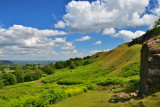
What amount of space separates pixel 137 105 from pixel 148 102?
101 centimetres

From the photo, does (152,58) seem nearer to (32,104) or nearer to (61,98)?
(61,98)

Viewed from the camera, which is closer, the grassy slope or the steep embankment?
the grassy slope

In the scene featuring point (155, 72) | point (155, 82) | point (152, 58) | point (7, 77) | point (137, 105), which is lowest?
point (7, 77)

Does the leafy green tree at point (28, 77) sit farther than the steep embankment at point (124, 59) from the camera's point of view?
Yes

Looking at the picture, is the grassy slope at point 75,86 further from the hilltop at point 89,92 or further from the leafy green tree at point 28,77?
the leafy green tree at point 28,77

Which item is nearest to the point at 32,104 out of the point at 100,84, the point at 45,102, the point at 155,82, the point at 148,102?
the point at 45,102

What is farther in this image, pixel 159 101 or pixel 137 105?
pixel 137 105

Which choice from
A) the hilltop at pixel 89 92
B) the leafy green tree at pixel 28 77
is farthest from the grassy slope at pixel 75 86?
the leafy green tree at pixel 28 77

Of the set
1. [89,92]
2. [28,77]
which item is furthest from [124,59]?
[28,77]

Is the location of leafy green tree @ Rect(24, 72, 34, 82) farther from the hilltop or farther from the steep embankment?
the steep embankment

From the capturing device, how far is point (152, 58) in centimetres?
1368

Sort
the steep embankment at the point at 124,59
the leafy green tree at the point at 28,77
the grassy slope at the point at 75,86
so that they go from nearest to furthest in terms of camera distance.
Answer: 1. the grassy slope at the point at 75,86
2. the steep embankment at the point at 124,59
3. the leafy green tree at the point at 28,77

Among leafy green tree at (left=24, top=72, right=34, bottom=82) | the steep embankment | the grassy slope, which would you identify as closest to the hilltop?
the grassy slope

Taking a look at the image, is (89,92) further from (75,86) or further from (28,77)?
(28,77)
